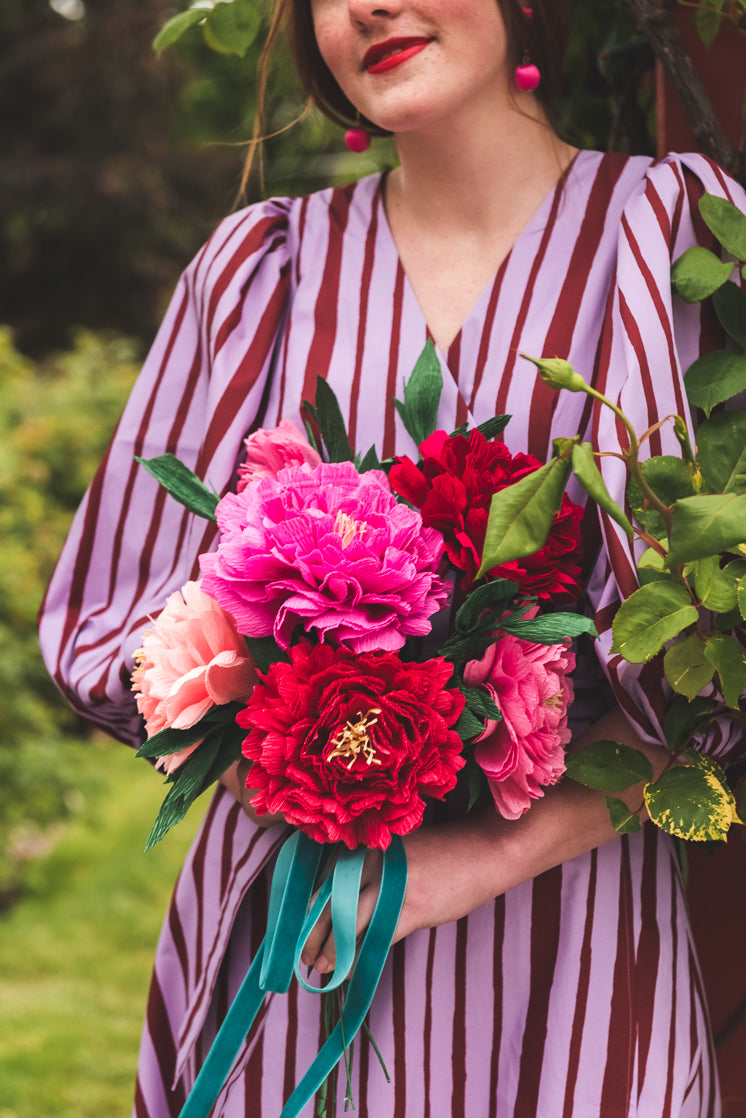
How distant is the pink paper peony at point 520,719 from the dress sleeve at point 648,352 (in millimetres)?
82

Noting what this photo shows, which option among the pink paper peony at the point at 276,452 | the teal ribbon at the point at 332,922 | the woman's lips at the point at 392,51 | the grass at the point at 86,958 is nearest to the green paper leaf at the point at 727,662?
the teal ribbon at the point at 332,922

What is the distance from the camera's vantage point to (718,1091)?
3.96ft

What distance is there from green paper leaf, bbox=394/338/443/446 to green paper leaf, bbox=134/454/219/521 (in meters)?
0.20

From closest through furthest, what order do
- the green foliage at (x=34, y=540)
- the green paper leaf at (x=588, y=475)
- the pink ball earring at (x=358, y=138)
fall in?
the green paper leaf at (x=588, y=475)
the pink ball earring at (x=358, y=138)
the green foliage at (x=34, y=540)

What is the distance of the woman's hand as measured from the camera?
1.07 m

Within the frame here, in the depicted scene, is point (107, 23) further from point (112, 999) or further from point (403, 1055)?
point (403, 1055)

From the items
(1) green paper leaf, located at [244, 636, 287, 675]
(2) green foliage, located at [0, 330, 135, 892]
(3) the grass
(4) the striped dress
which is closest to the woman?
(4) the striped dress

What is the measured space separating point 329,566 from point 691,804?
15.1 inches

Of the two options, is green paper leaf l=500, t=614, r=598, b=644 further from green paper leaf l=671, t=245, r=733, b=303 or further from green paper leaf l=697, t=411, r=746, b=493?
green paper leaf l=671, t=245, r=733, b=303

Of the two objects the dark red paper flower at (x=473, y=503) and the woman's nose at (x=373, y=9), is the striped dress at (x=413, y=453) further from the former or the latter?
the woman's nose at (x=373, y=9)

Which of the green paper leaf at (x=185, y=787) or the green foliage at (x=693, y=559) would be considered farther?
the green paper leaf at (x=185, y=787)

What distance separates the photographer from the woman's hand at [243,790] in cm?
107

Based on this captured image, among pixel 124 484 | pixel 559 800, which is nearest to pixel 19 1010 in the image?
pixel 124 484

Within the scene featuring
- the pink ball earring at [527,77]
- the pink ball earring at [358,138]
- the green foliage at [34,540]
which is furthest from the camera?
the green foliage at [34,540]
